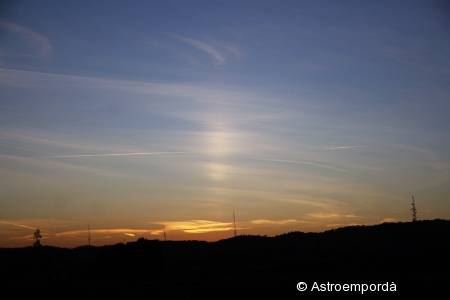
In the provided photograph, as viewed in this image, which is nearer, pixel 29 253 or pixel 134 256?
pixel 134 256

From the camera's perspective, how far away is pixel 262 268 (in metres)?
65.5

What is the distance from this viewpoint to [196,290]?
1468 inches

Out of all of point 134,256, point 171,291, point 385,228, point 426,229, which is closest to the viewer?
point 171,291

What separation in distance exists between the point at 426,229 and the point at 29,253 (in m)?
98.2

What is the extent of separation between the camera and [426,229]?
11881 cm

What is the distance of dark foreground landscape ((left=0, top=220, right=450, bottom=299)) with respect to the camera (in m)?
37.9

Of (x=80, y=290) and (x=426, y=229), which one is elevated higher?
(x=426, y=229)

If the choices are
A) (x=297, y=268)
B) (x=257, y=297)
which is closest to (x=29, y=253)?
(x=297, y=268)

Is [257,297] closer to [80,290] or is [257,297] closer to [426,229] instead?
[80,290]

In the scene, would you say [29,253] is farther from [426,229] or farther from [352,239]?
[426,229]

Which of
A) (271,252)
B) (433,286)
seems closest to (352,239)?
(271,252)

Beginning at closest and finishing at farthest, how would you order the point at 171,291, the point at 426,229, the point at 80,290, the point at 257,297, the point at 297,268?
the point at 257,297
the point at 171,291
the point at 80,290
the point at 297,268
the point at 426,229

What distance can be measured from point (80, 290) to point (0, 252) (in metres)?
107

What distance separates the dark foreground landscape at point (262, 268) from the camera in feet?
124
